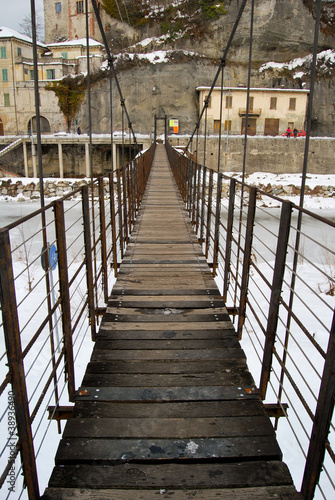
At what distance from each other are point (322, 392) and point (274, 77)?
31621mm

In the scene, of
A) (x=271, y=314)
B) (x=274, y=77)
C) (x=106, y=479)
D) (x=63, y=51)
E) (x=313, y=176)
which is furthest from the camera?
(x=63, y=51)

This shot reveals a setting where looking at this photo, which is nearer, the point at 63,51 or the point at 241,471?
the point at 241,471

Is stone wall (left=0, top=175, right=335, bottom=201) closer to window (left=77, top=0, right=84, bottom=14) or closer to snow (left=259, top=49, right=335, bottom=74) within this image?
snow (left=259, top=49, right=335, bottom=74)

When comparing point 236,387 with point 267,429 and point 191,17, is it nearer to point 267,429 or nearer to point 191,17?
point 267,429

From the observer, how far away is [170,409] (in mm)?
1796

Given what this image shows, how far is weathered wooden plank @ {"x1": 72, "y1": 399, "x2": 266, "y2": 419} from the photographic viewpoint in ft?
5.78

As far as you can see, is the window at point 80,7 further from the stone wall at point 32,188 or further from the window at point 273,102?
the stone wall at point 32,188

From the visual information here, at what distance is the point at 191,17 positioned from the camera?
30.2 meters

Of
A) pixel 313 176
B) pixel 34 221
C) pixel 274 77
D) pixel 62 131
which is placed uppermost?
pixel 274 77

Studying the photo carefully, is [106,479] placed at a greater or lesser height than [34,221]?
greater

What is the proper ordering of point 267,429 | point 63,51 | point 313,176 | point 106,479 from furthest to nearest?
1. point 63,51
2. point 313,176
3. point 267,429
4. point 106,479

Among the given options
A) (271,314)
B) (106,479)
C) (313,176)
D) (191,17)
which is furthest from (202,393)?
(191,17)

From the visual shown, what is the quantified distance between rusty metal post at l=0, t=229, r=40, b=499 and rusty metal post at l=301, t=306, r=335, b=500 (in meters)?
0.93

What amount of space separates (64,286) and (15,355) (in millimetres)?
671
